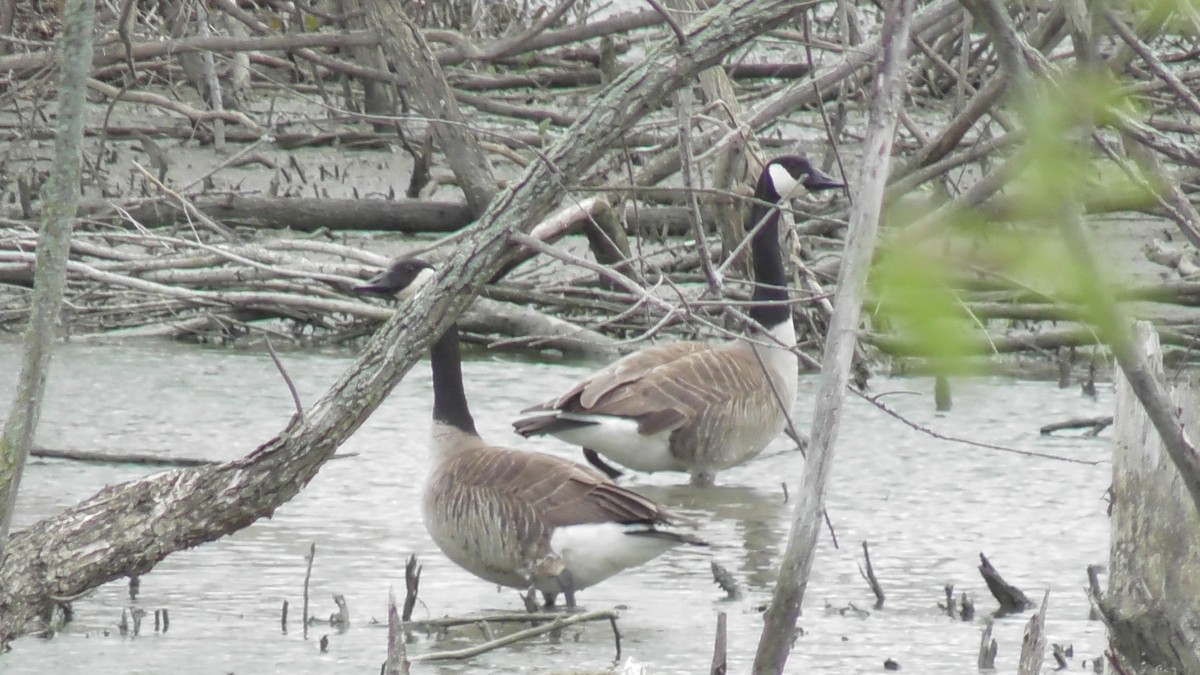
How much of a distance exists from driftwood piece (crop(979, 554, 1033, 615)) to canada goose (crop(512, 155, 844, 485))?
81.5 inches

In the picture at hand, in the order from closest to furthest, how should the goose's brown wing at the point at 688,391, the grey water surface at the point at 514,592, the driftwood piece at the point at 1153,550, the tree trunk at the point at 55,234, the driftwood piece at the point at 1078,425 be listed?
the tree trunk at the point at 55,234 < the driftwood piece at the point at 1153,550 < the grey water surface at the point at 514,592 < the goose's brown wing at the point at 688,391 < the driftwood piece at the point at 1078,425

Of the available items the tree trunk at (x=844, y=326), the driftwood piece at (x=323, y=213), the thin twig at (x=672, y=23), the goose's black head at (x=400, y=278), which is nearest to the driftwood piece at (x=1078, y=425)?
the goose's black head at (x=400, y=278)

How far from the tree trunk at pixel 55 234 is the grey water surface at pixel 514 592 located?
1447mm

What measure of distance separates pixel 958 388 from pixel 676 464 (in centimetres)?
615

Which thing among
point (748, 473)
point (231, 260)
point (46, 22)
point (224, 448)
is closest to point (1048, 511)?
point (748, 473)

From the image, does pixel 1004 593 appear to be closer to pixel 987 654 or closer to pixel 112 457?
pixel 987 654

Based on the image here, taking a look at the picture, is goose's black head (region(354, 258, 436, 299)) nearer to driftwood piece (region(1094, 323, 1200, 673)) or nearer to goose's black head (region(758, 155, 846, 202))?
goose's black head (region(758, 155, 846, 202))

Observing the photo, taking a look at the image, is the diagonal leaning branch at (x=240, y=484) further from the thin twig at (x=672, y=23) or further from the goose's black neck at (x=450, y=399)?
the goose's black neck at (x=450, y=399)

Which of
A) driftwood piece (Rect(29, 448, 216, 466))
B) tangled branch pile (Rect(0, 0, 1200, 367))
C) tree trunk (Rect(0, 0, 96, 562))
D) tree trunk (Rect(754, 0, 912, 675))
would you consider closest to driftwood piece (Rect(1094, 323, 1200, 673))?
tree trunk (Rect(754, 0, 912, 675))

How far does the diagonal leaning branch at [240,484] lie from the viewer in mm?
4371

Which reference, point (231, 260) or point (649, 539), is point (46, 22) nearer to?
point (231, 260)

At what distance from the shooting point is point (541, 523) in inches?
219

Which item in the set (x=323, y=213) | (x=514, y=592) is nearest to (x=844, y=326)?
(x=514, y=592)

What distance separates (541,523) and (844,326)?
282cm
